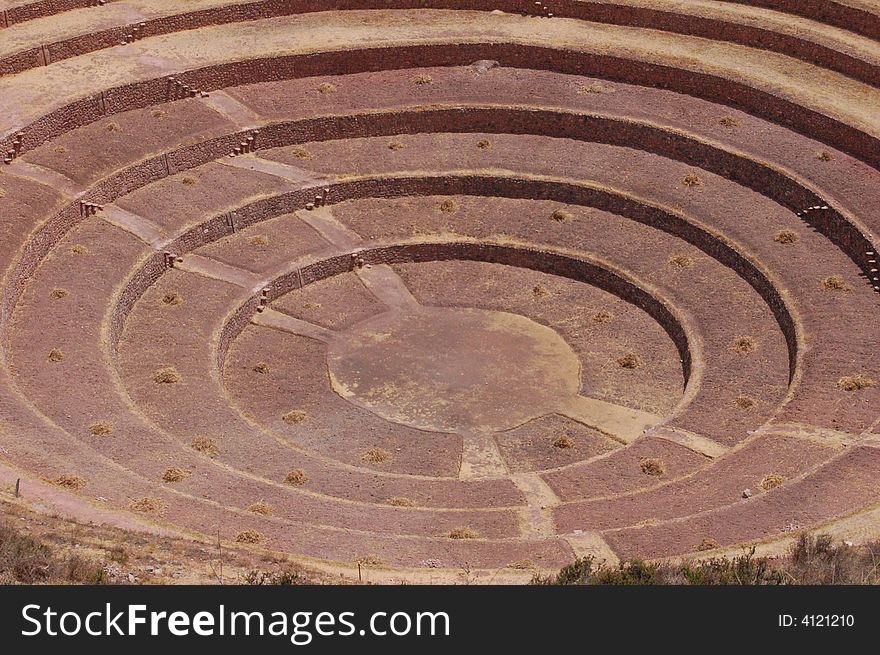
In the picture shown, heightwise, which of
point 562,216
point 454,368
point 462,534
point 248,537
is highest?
point 562,216

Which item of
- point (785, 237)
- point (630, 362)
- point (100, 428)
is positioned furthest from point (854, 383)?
point (100, 428)

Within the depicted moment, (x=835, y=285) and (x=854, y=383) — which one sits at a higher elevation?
(x=835, y=285)

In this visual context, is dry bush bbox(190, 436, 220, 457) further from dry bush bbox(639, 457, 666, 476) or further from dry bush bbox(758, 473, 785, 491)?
dry bush bbox(758, 473, 785, 491)

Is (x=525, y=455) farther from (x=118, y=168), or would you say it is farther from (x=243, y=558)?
(x=118, y=168)

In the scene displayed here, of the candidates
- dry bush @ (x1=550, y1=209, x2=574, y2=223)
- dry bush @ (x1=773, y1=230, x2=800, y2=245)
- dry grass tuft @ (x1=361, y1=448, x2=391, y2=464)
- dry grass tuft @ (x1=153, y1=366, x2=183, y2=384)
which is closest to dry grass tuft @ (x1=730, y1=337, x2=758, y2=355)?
dry bush @ (x1=773, y1=230, x2=800, y2=245)

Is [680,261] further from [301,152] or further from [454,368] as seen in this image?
[301,152]
